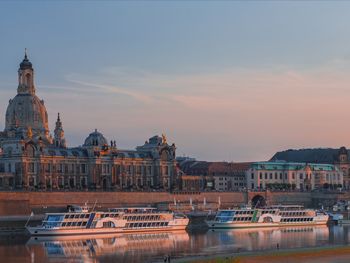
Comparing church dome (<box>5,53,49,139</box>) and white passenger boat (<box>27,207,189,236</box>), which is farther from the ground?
church dome (<box>5,53,49,139</box>)

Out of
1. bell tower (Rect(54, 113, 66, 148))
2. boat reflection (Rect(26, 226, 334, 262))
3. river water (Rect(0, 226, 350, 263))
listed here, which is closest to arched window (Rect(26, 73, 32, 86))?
bell tower (Rect(54, 113, 66, 148))

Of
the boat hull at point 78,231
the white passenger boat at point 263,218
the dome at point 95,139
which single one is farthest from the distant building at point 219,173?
the boat hull at point 78,231

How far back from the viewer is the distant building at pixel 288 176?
170m

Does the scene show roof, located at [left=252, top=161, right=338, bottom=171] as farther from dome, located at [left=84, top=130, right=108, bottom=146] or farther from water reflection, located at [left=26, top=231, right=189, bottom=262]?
water reflection, located at [left=26, top=231, right=189, bottom=262]

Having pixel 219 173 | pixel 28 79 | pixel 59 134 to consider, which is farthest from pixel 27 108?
pixel 219 173

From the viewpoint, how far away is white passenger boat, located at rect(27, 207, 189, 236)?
9325 cm

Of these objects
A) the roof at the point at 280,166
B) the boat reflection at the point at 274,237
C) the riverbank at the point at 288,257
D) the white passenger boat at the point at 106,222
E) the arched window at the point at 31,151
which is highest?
the arched window at the point at 31,151

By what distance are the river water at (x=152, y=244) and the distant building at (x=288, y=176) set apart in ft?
214

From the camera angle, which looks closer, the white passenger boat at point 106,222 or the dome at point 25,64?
the white passenger boat at point 106,222

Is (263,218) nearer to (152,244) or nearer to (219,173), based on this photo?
(152,244)

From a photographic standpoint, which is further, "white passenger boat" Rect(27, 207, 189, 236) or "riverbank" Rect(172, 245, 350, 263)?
"white passenger boat" Rect(27, 207, 189, 236)

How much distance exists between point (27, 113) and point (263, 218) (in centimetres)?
6450

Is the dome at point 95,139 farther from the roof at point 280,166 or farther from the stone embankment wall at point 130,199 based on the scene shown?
the roof at point 280,166

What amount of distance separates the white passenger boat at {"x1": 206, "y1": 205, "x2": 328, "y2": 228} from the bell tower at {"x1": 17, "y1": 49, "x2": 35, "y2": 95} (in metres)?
62.0
